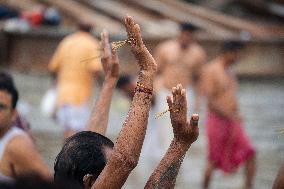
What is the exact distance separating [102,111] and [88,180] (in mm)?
996


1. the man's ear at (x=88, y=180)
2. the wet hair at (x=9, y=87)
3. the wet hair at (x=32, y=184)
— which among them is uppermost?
the wet hair at (x=9, y=87)

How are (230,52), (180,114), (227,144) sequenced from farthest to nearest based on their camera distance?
(230,52), (227,144), (180,114)

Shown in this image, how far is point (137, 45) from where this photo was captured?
317 centimetres

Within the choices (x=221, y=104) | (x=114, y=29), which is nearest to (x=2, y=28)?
(x=114, y=29)

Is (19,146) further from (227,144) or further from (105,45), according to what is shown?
(227,144)

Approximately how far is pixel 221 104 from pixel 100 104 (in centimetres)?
469

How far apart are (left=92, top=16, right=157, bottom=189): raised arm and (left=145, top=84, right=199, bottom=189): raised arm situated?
12 cm

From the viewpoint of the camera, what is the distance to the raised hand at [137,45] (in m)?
3.17

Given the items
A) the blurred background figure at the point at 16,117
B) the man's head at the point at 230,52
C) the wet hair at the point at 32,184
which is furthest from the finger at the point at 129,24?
the man's head at the point at 230,52

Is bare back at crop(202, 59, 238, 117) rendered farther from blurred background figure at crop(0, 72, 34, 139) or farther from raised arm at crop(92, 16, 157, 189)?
raised arm at crop(92, 16, 157, 189)

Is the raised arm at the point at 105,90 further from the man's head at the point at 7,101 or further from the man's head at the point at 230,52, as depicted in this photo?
the man's head at the point at 230,52

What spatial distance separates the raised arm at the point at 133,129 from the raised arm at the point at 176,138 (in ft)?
0.41

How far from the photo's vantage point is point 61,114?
928 centimetres

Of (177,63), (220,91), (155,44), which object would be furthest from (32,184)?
(155,44)
